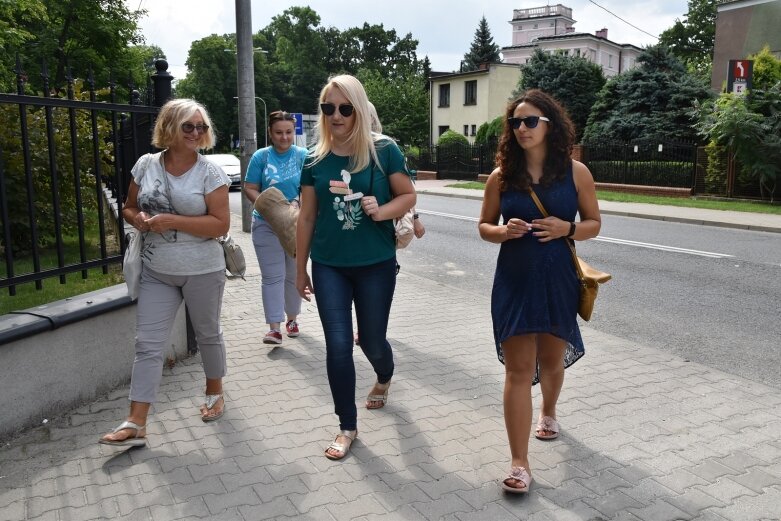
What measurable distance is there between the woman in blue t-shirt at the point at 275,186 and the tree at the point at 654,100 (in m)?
23.9

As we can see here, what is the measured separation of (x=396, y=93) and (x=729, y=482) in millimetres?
53436

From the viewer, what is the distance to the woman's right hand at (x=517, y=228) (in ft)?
10.1

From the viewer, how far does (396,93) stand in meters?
54.7

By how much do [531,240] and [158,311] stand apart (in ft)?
6.46

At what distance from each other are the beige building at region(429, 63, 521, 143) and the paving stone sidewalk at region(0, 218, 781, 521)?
138 ft

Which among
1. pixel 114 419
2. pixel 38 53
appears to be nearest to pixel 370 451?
pixel 114 419

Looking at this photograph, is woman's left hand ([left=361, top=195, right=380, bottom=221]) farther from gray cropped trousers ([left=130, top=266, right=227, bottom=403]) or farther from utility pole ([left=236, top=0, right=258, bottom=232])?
utility pole ([left=236, top=0, right=258, bottom=232])

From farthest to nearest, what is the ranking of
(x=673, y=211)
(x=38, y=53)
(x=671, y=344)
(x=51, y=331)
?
(x=38, y=53) → (x=673, y=211) → (x=671, y=344) → (x=51, y=331)

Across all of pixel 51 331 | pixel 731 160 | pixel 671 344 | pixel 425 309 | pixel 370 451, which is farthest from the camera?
pixel 731 160

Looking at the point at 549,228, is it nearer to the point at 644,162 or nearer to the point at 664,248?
the point at 664,248

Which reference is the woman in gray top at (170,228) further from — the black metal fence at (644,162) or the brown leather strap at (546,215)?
the black metal fence at (644,162)

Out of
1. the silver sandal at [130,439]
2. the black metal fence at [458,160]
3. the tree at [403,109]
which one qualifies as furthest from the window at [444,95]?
the silver sandal at [130,439]

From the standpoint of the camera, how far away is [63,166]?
6.68 m

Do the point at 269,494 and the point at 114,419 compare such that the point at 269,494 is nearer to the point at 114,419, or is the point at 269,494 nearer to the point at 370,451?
the point at 370,451
